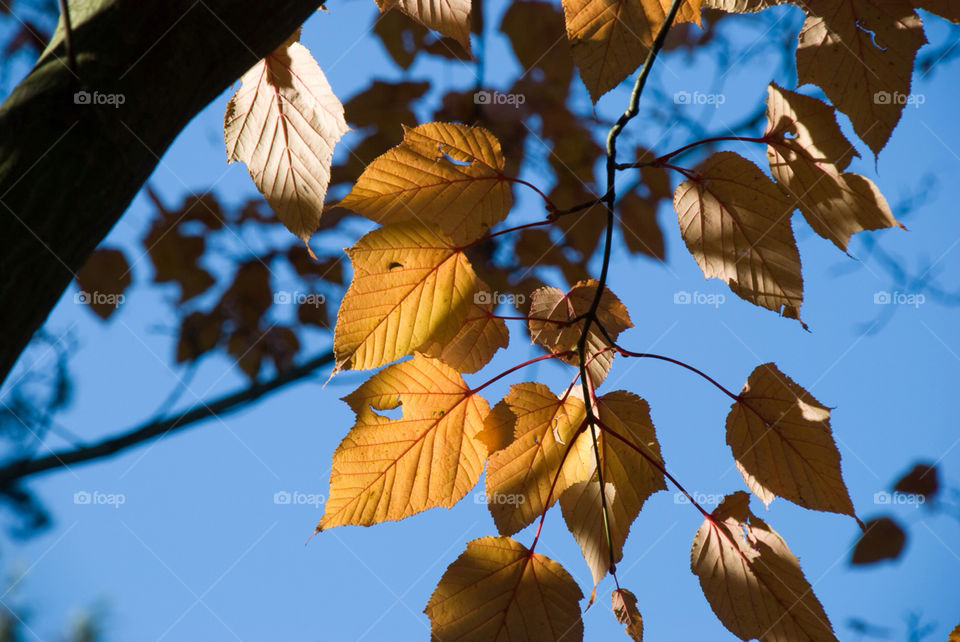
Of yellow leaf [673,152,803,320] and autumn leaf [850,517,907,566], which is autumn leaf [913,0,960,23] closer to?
yellow leaf [673,152,803,320]

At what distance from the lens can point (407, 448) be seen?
0.50 m

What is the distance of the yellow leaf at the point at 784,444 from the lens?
1.61 feet

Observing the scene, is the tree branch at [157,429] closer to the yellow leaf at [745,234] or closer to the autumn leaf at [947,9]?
the yellow leaf at [745,234]

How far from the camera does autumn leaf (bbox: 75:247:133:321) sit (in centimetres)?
151

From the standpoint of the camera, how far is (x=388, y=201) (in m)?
0.48

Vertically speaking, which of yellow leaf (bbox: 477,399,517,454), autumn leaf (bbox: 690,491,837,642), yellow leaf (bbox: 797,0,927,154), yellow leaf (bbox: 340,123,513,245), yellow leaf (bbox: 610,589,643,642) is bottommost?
yellow leaf (bbox: 610,589,643,642)

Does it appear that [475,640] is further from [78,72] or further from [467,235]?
[78,72]

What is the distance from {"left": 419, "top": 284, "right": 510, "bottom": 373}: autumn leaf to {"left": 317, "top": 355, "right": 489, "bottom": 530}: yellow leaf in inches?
0.7

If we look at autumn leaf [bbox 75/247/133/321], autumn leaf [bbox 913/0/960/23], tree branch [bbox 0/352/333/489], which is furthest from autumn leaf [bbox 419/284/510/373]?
autumn leaf [bbox 75/247/133/321]

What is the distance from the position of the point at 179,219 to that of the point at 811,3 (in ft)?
5.05

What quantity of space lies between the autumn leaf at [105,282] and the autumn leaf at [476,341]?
1.30 metres

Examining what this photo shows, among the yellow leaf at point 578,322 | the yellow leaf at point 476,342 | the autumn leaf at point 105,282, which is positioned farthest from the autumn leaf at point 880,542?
the autumn leaf at point 105,282

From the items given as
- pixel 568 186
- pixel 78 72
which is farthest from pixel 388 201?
pixel 568 186

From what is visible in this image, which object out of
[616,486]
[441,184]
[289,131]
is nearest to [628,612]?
[616,486]
